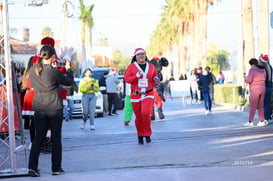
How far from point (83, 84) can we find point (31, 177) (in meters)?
8.92

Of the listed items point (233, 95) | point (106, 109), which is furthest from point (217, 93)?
point (106, 109)

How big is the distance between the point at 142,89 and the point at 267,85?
5632mm

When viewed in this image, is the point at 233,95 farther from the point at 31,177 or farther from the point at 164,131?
the point at 31,177

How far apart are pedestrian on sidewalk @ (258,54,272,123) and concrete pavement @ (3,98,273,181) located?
169 centimetres

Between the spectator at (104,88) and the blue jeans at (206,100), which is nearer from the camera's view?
the blue jeans at (206,100)

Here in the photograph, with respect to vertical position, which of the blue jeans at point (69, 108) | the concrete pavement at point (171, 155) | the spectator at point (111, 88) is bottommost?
the concrete pavement at point (171, 155)

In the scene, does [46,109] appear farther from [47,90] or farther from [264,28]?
[264,28]

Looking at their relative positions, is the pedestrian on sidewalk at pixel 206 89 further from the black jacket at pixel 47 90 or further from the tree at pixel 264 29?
the black jacket at pixel 47 90

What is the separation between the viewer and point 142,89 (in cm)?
1322

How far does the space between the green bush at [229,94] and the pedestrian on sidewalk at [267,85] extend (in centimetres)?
1001

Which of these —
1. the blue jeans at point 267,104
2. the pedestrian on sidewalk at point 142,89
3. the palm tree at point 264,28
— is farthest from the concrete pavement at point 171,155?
the palm tree at point 264,28

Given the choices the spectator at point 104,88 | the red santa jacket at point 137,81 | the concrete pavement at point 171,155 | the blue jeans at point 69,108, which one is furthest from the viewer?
the spectator at point 104,88

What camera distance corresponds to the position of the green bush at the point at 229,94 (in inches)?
1202

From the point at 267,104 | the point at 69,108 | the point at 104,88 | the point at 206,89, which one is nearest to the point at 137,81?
the point at 267,104
